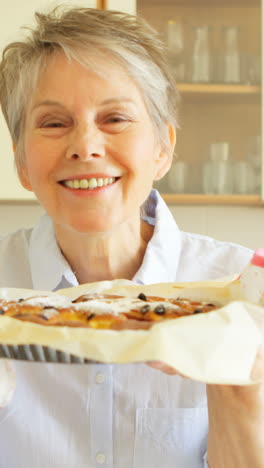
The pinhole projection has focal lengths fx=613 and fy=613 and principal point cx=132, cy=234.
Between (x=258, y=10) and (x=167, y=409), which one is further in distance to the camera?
(x=258, y=10)

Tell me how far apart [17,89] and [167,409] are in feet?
2.11

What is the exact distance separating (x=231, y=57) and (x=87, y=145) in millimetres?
1337

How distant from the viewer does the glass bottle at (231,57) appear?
2.17 m

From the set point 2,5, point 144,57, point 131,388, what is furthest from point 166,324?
point 2,5

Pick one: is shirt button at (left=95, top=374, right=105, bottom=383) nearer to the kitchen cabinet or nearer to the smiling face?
the smiling face

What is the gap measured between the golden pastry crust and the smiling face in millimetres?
309

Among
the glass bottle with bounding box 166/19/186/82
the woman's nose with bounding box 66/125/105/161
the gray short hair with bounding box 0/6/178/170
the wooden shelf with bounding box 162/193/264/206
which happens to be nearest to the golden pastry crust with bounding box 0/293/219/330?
the woman's nose with bounding box 66/125/105/161

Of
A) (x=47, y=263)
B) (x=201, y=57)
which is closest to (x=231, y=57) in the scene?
(x=201, y=57)

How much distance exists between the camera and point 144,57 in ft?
3.67

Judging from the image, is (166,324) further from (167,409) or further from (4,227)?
(4,227)

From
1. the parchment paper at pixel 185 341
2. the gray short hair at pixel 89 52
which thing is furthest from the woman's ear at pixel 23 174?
the parchment paper at pixel 185 341

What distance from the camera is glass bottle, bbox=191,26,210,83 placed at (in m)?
2.17

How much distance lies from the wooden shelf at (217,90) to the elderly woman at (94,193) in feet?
3.34

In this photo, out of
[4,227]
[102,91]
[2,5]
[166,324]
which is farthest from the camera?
[4,227]
